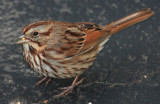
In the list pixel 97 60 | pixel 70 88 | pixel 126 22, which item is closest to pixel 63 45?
pixel 70 88

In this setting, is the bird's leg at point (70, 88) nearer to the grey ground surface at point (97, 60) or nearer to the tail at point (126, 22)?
the grey ground surface at point (97, 60)

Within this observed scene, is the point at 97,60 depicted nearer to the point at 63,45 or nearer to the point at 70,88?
the point at 70,88

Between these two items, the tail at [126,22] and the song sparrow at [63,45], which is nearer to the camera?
the song sparrow at [63,45]

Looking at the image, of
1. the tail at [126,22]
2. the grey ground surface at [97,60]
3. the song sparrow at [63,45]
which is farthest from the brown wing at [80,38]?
the grey ground surface at [97,60]

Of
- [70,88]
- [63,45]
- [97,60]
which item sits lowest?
[70,88]

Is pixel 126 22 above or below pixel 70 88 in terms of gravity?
above

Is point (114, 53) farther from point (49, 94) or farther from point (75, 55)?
point (49, 94)

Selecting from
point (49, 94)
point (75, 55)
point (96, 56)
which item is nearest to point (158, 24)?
point (96, 56)
